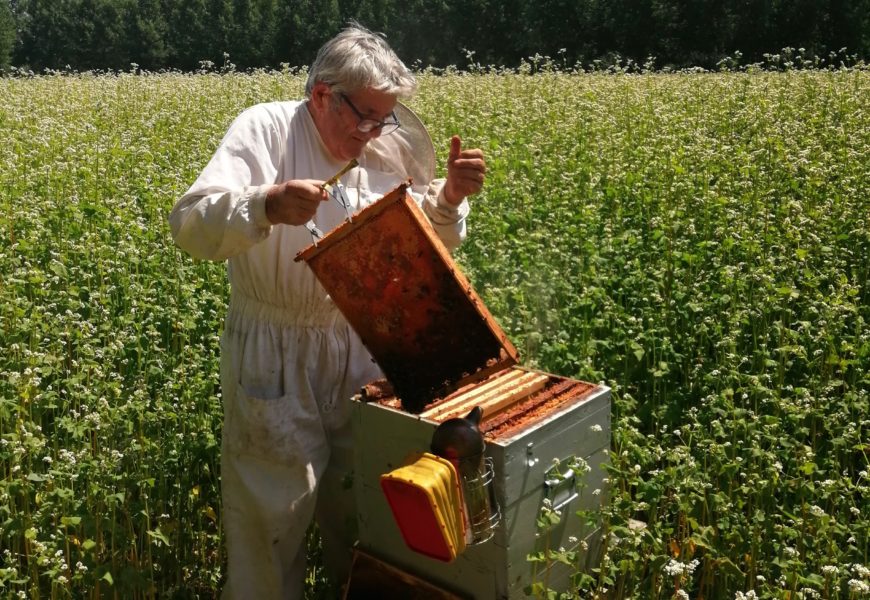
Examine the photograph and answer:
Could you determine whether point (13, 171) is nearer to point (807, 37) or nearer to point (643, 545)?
point (643, 545)

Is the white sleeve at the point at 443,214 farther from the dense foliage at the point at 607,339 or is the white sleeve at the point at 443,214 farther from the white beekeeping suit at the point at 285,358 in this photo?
Result: the dense foliage at the point at 607,339

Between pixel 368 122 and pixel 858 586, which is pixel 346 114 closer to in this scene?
pixel 368 122

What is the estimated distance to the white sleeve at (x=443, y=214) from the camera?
10.1 feet

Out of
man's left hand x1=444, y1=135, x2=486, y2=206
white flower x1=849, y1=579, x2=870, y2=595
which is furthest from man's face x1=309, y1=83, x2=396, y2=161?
white flower x1=849, y1=579, x2=870, y2=595

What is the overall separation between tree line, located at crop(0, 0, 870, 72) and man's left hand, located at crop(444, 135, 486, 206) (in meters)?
18.4

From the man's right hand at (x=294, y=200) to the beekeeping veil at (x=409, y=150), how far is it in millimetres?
666

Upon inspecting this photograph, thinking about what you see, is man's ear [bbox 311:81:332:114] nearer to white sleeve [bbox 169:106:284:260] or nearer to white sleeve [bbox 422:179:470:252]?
white sleeve [bbox 169:106:284:260]

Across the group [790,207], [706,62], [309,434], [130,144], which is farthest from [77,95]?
[706,62]

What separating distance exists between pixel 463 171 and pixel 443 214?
0.69ft

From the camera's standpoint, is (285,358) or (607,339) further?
(607,339)

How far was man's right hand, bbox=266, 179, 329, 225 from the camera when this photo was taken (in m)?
2.43

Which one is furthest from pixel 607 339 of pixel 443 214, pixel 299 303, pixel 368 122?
pixel 368 122

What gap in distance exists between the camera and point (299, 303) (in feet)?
9.80

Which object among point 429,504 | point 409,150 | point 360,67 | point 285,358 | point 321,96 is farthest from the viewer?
point 409,150
